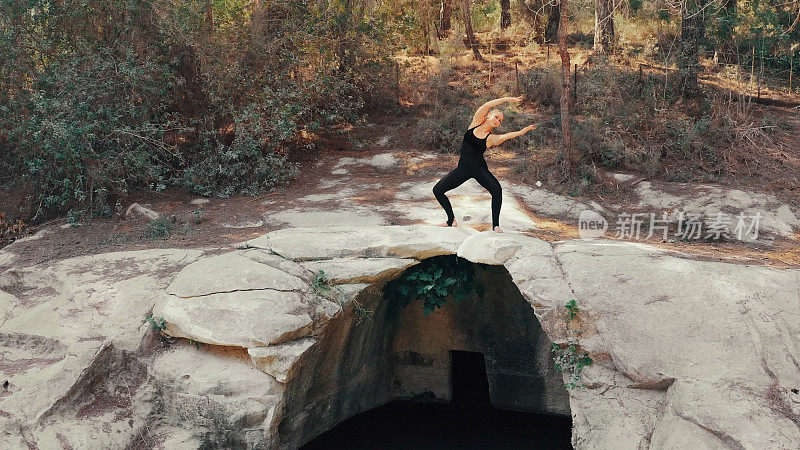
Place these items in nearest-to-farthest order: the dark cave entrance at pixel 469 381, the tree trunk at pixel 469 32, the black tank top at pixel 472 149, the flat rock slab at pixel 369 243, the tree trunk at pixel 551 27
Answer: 1. the flat rock slab at pixel 369 243
2. the black tank top at pixel 472 149
3. the dark cave entrance at pixel 469 381
4. the tree trunk at pixel 469 32
5. the tree trunk at pixel 551 27

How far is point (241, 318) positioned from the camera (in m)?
6.77

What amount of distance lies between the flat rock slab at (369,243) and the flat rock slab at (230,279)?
1.33ft

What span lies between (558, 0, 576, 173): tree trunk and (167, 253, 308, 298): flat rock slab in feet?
20.7

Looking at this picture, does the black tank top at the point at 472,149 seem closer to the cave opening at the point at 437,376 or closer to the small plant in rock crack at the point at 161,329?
the cave opening at the point at 437,376

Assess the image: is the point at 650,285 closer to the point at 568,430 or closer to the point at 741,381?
the point at 741,381

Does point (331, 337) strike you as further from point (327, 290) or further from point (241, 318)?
point (241, 318)

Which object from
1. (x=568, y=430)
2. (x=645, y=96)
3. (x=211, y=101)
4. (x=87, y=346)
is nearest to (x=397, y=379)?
(x=568, y=430)

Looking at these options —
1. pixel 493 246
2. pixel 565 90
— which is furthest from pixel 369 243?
pixel 565 90

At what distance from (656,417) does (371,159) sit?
811 centimetres

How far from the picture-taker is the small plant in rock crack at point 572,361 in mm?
6699

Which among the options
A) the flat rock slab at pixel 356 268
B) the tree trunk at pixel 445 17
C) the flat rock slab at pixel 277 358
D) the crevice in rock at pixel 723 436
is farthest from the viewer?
the tree trunk at pixel 445 17

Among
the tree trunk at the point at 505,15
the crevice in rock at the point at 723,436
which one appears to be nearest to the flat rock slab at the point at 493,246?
the crevice in rock at the point at 723,436

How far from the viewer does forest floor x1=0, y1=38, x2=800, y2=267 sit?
9305 mm

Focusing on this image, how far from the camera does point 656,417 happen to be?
246 inches
